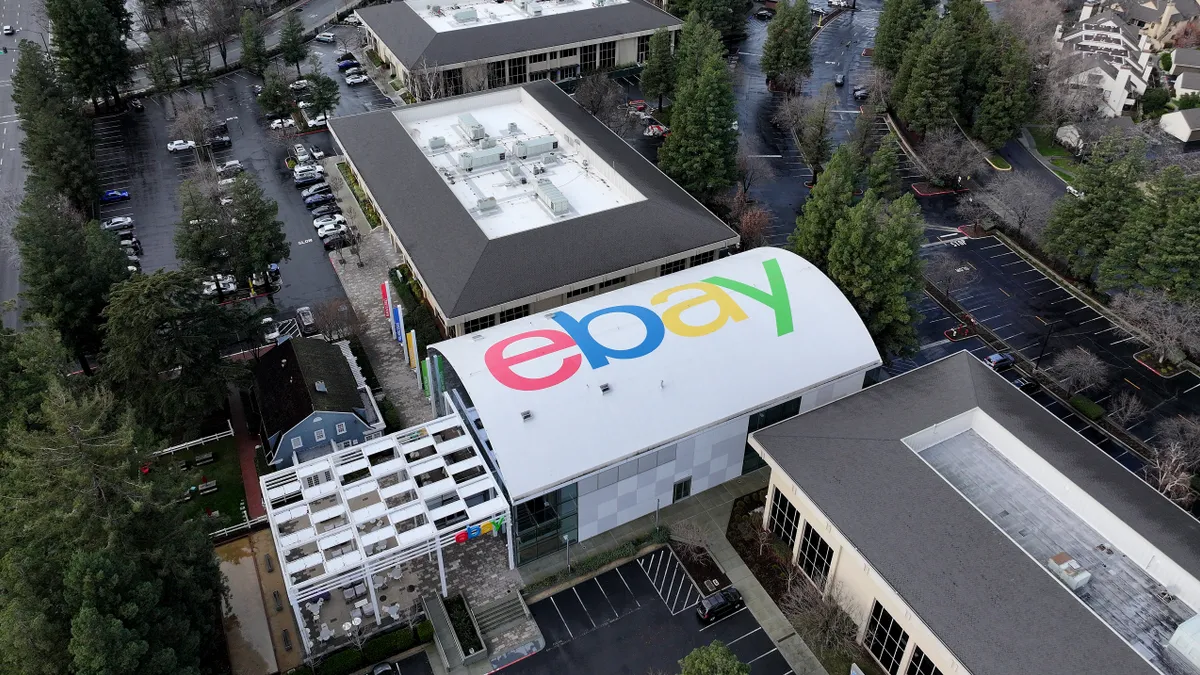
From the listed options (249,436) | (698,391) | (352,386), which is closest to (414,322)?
(352,386)

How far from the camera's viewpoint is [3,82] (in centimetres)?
10450

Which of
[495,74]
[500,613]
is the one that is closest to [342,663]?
[500,613]

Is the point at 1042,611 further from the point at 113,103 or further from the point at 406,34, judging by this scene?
the point at 113,103

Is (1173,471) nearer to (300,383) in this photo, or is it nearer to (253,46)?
(300,383)

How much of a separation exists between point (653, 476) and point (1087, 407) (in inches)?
1295

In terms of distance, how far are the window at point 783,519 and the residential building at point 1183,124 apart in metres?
80.4

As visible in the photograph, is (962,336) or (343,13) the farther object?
(343,13)

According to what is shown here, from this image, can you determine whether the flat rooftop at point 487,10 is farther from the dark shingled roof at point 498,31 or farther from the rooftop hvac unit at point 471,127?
the rooftop hvac unit at point 471,127

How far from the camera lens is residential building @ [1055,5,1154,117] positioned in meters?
98.8

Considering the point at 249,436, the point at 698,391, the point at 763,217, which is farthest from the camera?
the point at 763,217

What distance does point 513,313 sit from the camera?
195ft

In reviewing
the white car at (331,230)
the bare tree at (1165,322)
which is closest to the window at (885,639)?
the bare tree at (1165,322)

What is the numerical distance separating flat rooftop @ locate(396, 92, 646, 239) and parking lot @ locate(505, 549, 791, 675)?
27.9 metres

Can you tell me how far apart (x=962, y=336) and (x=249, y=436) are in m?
53.7
